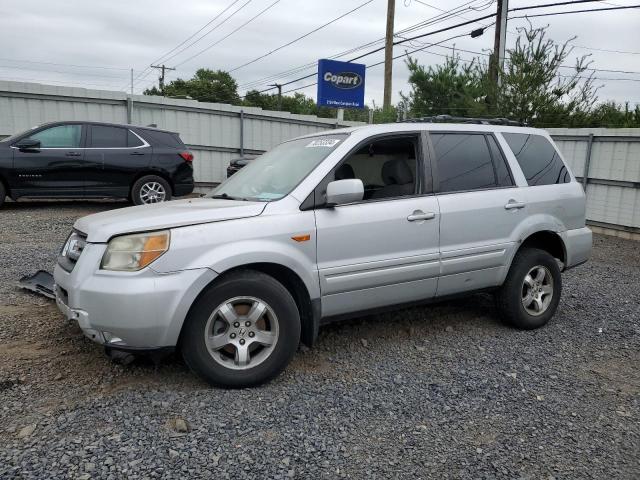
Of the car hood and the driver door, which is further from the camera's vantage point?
the driver door

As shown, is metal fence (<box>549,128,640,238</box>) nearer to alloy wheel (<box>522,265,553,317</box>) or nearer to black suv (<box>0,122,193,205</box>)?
alloy wheel (<box>522,265,553,317</box>)

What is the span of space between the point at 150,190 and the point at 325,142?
687cm

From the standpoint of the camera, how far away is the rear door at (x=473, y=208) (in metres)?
4.22

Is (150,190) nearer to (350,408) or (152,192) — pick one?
(152,192)

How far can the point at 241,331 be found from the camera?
11.0ft

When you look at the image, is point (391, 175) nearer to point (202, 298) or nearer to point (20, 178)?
point (202, 298)

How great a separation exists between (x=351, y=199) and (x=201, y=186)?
11232mm

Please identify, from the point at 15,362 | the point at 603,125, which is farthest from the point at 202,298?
the point at 603,125

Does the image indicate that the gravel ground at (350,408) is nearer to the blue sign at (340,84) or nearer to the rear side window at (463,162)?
the rear side window at (463,162)

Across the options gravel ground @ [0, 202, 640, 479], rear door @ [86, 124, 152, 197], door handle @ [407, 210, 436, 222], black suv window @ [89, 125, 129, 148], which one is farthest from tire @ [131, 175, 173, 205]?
door handle @ [407, 210, 436, 222]

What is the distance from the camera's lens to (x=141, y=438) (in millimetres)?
2793

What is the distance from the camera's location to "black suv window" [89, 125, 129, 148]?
9.81 metres

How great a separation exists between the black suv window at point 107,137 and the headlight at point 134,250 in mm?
7391

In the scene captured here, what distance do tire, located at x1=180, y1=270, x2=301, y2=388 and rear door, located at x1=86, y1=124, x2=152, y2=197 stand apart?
743cm
